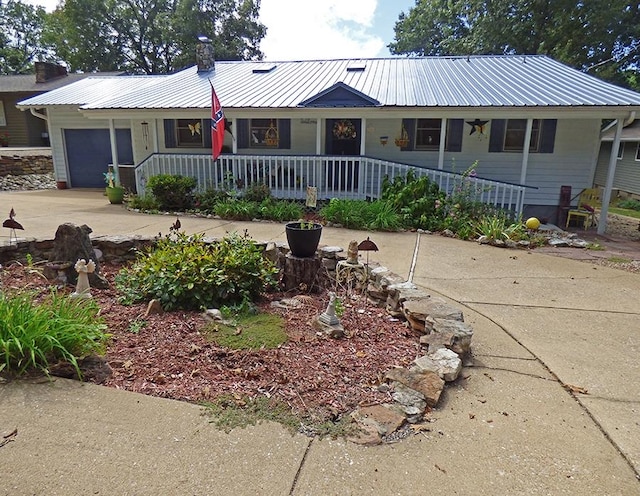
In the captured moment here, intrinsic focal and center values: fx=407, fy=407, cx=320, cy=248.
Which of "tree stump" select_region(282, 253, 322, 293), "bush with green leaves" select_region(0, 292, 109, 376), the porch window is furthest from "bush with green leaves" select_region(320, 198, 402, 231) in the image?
"bush with green leaves" select_region(0, 292, 109, 376)

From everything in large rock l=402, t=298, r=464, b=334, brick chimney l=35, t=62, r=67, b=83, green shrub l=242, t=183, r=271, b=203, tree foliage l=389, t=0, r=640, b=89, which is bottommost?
large rock l=402, t=298, r=464, b=334

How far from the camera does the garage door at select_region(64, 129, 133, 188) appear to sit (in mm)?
13781

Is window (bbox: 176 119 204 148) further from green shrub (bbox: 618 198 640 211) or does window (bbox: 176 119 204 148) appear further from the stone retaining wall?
green shrub (bbox: 618 198 640 211)

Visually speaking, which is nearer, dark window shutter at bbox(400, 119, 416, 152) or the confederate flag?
the confederate flag

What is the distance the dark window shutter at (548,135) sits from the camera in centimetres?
1014

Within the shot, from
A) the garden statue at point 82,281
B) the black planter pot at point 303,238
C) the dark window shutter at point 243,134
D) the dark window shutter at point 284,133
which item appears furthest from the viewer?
the dark window shutter at point 243,134

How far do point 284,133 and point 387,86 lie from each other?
3081 millimetres

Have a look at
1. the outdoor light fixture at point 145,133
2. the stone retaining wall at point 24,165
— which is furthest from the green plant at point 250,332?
the stone retaining wall at point 24,165

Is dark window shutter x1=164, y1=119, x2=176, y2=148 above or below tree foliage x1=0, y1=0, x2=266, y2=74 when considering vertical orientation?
below

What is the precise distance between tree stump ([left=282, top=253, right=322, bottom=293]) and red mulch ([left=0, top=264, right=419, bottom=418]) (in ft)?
1.93

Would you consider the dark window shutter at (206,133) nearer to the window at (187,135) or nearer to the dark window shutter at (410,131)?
the window at (187,135)

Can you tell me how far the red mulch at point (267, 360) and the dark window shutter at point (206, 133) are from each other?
29.3ft

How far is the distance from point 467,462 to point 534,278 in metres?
3.80

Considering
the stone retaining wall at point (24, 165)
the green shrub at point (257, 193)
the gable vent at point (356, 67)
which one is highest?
the gable vent at point (356, 67)
